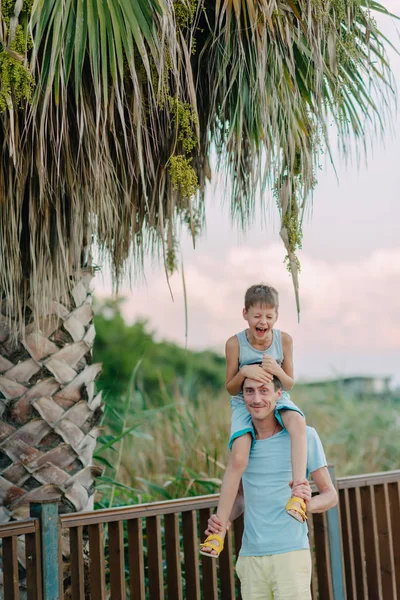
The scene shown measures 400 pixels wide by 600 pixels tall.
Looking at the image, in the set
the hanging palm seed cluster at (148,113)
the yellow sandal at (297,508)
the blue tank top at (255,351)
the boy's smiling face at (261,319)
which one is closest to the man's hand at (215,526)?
the yellow sandal at (297,508)

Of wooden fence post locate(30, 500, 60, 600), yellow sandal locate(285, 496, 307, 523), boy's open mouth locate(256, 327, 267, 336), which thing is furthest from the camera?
boy's open mouth locate(256, 327, 267, 336)

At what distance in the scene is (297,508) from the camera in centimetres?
271

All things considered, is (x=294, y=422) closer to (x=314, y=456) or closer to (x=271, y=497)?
(x=314, y=456)

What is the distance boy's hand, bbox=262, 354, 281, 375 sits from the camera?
315 cm

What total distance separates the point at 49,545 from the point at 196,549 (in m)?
0.87

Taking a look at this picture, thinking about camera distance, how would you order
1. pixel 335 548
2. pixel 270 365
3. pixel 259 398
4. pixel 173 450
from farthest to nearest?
pixel 173 450 → pixel 335 548 → pixel 270 365 → pixel 259 398

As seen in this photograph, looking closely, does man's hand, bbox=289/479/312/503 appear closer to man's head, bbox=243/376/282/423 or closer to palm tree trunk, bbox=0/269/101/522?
man's head, bbox=243/376/282/423

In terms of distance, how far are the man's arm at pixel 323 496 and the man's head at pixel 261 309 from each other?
2.20 ft

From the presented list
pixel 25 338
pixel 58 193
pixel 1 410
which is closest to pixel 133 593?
pixel 1 410

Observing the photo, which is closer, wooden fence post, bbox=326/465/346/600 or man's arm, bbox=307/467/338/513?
man's arm, bbox=307/467/338/513

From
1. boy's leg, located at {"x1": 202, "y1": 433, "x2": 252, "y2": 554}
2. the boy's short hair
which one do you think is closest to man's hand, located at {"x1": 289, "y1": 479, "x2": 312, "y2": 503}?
boy's leg, located at {"x1": 202, "y1": 433, "x2": 252, "y2": 554}

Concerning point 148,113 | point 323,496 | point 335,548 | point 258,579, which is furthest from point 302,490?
point 148,113

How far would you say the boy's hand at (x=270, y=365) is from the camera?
10.3ft

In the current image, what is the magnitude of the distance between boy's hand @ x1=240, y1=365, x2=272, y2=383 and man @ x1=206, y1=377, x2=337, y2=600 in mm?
19
